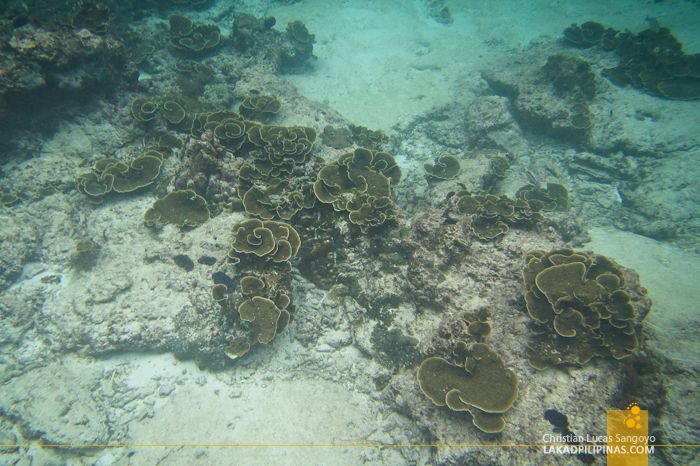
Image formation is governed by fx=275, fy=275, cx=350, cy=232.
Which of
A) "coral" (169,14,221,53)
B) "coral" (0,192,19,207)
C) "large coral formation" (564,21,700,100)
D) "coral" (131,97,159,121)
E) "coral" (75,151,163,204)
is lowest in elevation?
"coral" (0,192,19,207)

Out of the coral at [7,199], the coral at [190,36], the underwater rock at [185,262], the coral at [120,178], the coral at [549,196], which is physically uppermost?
the coral at [190,36]

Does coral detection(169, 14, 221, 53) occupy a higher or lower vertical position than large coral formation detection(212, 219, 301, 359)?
higher

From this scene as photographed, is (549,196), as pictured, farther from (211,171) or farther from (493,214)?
(211,171)

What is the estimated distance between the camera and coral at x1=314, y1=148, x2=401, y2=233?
515 centimetres

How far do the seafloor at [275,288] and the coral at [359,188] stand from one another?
0.04 metres

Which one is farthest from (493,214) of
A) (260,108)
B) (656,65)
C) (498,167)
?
(656,65)

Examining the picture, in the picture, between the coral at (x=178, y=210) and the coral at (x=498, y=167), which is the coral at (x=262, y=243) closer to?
the coral at (x=178, y=210)

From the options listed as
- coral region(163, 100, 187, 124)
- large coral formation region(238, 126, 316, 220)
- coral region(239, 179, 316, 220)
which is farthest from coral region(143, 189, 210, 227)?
coral region(163, 100, 187, 124)

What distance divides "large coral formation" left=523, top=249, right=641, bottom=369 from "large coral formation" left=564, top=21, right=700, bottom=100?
1010 centimetres

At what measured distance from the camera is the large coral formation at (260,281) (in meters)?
4.51

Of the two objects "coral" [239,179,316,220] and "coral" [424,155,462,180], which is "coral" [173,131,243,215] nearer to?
"coral" [239,179,316,220]

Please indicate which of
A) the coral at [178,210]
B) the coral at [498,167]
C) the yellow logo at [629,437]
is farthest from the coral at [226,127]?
the yellow logo at [629,437]

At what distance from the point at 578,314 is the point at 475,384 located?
1689 mm

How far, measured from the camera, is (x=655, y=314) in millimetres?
4016
